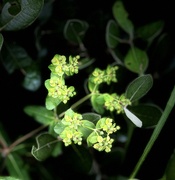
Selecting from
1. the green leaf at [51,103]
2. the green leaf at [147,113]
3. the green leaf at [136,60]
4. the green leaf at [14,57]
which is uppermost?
the green leaf at [14,57]

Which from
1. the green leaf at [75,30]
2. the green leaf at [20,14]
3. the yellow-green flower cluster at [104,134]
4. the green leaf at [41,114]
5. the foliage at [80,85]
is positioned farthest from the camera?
the green leaf at [75,30]

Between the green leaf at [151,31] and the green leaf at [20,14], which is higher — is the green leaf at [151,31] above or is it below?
below

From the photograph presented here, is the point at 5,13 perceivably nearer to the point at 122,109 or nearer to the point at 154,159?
the point at 122,109

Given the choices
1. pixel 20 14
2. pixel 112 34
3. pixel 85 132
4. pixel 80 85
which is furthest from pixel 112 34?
pixel 85 132

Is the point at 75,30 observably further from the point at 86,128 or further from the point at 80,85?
the point at 86,128

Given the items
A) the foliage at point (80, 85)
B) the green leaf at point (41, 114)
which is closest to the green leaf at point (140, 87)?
the foliage at point (80, 85)

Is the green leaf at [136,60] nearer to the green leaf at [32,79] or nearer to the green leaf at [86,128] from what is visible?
the green leaf at [32,79]
